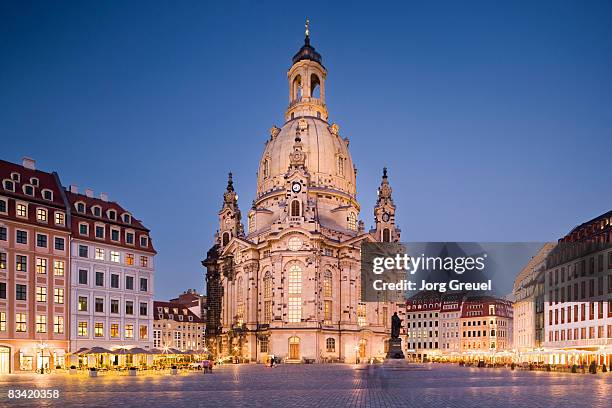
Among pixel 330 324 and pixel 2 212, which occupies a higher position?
pixel 2 212

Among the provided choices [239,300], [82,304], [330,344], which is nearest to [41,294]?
[82,304]

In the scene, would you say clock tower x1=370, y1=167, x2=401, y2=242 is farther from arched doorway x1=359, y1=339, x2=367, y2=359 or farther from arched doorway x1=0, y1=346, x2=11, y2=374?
arched doorway x1=0, y1=346, x2=11, y2=374

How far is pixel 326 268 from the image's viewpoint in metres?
112

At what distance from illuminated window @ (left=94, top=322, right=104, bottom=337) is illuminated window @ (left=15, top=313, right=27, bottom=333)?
29.3ft

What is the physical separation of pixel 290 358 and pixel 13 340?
49.0 metres

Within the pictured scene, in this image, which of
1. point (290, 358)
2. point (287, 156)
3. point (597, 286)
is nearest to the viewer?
point (597, 286)

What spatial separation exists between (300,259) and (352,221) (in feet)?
67.5

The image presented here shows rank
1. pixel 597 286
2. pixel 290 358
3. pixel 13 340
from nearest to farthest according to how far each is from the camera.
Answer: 1. pixel 13 340
2. pixel 597 286
3. pixel 290 358

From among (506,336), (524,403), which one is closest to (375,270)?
(506,336)

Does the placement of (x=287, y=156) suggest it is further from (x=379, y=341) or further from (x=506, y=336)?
(x=506, y=336)

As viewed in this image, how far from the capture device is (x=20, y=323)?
66062 millimetres

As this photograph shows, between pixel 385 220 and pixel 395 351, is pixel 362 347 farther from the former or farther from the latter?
pixel 395 351

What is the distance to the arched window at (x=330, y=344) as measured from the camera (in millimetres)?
107625

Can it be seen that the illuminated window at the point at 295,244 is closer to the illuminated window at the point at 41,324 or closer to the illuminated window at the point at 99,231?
the illuminated window at the point at 99,231
